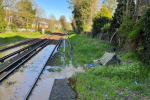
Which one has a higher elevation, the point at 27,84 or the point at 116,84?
the point at 116,84

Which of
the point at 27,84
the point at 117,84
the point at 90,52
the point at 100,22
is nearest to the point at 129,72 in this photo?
the point at 117,84

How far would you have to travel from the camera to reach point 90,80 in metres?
6.35

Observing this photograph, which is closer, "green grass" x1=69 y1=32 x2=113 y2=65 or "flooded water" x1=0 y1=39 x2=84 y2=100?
"flooded water" x1=0 y1=39 x2=84 y2=100

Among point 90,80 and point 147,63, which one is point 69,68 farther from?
point 147,63

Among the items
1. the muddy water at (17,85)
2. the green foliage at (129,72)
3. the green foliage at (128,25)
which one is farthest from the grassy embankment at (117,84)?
the green foliage at (128,25)

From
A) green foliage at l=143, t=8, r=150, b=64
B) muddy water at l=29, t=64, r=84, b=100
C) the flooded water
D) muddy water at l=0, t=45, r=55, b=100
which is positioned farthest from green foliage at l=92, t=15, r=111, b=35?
muddy water at l=0, t=45, r=55, b=100

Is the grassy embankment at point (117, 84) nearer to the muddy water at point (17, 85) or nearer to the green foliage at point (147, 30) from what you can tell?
the green foliage at point (147, 30)

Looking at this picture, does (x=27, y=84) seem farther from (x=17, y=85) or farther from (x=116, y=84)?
(x=116, y=84)

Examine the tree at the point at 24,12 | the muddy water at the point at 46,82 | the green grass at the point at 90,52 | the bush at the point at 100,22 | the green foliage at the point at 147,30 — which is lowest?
the muddy water at the point at 46,82

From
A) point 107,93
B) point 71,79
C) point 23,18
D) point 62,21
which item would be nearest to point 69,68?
point 71,79

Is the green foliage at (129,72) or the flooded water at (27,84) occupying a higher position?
the green foliage at (129,72)

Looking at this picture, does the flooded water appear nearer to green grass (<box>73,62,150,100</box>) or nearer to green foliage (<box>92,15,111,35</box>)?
green grass (<box>73,62,150,100</box>)

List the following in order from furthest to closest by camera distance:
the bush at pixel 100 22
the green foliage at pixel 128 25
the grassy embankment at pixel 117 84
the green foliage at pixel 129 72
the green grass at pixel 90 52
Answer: the bush at pixel 100 22
the green grass at pixel 90 52
the green foliage at pixel 128 25
the green foliage at pixel 129 72
the grassy embankment at pixel 117 84

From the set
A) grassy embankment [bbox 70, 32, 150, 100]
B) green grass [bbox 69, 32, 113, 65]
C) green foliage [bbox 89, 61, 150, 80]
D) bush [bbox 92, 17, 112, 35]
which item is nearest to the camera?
grassy embankment [bbox 70, 32, 150, 100]
